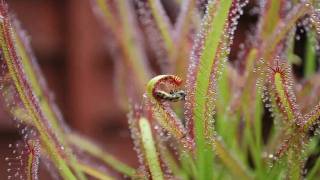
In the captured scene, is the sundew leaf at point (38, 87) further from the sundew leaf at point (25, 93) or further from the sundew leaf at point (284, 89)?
the sundew leaf at point (284, 89)

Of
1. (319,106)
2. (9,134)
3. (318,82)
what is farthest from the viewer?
(9,134)

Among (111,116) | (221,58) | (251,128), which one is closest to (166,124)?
(221,58)

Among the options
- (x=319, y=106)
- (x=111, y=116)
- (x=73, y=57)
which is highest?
(x=319, y=106)

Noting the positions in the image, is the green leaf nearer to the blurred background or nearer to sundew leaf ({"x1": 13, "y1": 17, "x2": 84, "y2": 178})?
sundew leaf ({"x1": 13, "y1": 17, "x2": 84, "y2": 178})

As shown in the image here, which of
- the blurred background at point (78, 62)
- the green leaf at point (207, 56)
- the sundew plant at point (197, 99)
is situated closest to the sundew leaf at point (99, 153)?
the sundew plant at point (197, 99)

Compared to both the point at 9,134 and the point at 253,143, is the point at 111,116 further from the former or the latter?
the point at 253,143

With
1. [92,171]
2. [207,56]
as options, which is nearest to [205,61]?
[207,56]

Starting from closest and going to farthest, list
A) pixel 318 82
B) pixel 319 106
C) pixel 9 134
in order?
pixel 319 106 < pixel 318 82 < pixel 9 134
